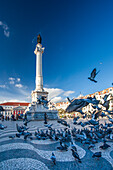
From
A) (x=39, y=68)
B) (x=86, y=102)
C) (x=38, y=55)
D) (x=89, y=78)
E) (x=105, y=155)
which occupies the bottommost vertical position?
(x=105, y=155)

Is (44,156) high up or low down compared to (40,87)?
down

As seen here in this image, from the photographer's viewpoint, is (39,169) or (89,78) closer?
(39,169)

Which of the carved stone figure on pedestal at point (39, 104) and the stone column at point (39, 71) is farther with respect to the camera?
the stone column at point (39, 71)

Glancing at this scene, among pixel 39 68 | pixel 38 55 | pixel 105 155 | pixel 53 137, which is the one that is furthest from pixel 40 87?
pixel 105 155

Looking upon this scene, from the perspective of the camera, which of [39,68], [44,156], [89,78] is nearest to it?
[44,156]

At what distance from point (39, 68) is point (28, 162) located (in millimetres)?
27415

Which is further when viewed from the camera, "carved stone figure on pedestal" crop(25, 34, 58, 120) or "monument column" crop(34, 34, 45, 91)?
"monument column" crop(34, 34, 45, 91)

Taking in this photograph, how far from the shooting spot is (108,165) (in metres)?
3.01

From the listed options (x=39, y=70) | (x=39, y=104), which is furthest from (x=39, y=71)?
(x=39, y=104)

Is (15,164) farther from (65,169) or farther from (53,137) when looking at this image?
(53,137)

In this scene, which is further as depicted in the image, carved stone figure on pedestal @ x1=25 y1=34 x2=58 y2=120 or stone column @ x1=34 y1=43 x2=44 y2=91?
stone column @ x1=34 y1=43 x2=44 y2=91

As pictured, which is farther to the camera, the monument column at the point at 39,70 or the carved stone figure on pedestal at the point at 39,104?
the monument column at the point at 39,70

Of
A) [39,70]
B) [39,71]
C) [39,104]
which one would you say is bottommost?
[39,104]

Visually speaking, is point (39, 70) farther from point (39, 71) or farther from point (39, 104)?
point (39, 104)
